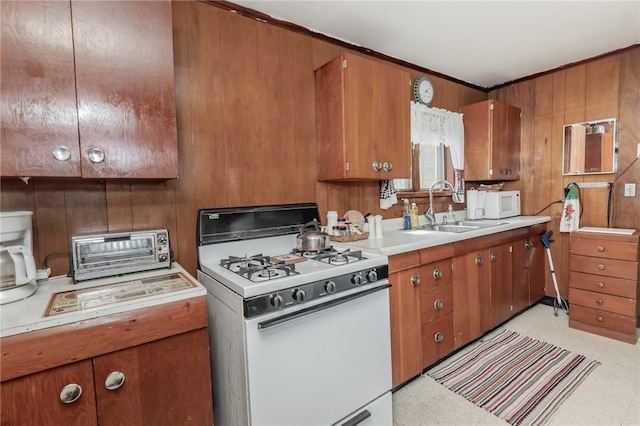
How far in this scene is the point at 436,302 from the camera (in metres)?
2.17

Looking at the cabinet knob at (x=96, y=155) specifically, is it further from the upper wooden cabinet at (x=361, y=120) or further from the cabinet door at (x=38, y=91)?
the upper wooden cabinet at (x=361, y=120)

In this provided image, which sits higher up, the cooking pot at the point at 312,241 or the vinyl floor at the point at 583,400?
the cooking pot at the point at 312,241

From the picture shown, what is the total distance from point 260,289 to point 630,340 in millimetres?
3098

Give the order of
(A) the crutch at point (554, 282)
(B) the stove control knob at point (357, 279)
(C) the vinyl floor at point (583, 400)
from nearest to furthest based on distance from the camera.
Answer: (B) the stove control knob at point (357, 279) → (C) the vinyl floor at point (583, 400) → (A) the crutch at point (554, 282)

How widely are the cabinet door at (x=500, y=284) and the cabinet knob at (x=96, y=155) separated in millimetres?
2710

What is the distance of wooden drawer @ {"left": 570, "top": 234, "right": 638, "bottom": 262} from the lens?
2541 mm

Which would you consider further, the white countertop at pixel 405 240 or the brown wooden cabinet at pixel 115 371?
the white countertop at pixel 405 240

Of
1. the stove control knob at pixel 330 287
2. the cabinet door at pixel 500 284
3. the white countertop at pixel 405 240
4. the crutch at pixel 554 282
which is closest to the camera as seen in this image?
the stove control knob at pixel 330 287

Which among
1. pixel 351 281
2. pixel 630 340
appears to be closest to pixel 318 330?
pixel 351 281

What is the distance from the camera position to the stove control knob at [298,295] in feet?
4.44

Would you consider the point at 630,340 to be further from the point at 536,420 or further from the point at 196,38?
the point at 196,38

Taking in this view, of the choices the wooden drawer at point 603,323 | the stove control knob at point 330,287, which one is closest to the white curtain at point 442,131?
the wooden drawer at point 603,323

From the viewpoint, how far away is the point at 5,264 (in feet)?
3.86

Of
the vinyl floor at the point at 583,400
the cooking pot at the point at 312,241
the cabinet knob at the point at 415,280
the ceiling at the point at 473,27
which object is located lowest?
the vinyl floor at the point at 583,400
